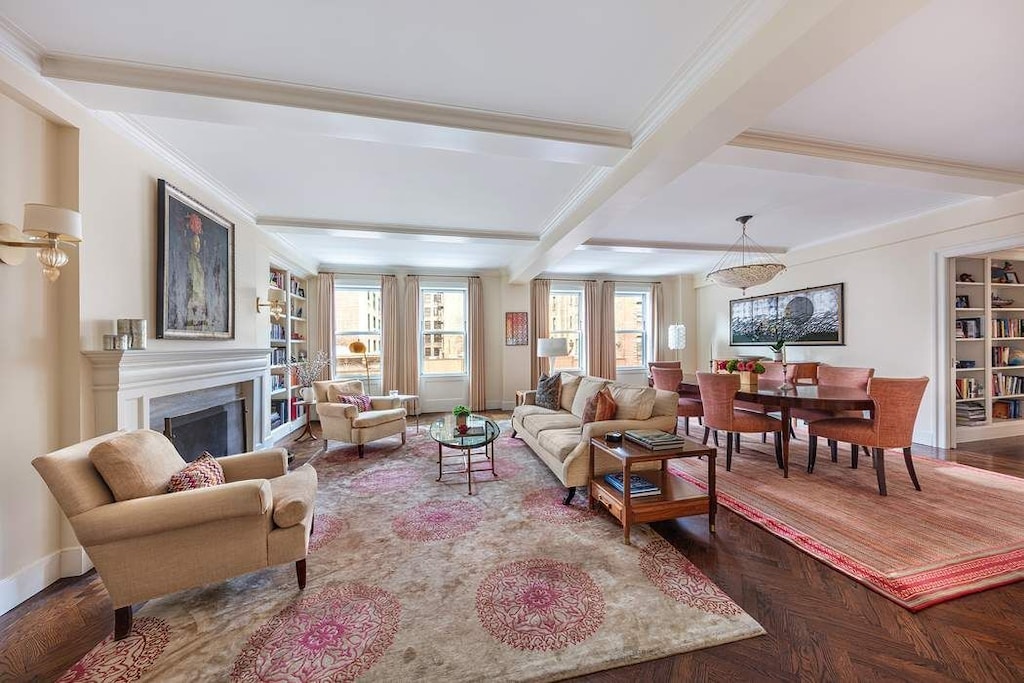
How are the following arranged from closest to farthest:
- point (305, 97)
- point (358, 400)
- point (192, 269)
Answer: point (305, 97)
point (192, 269)
point (358, 400)

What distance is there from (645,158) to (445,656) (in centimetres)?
285

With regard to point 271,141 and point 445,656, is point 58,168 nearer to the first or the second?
point 271,141

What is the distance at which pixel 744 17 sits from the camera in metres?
1.65

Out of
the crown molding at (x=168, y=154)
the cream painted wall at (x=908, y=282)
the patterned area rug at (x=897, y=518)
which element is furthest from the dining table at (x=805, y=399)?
the crown molding at (x=168, y=154)

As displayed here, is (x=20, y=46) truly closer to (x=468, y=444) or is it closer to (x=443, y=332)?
(x=468, y=444)

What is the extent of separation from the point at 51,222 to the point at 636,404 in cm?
361

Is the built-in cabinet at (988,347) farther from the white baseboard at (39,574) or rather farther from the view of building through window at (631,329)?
the white baseboard at (39,574)

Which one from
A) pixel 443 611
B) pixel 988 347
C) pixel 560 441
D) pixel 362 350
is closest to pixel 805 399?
pixel 560 441

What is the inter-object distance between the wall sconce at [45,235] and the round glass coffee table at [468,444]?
7.99 ft

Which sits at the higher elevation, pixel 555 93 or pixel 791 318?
pixel 555 93

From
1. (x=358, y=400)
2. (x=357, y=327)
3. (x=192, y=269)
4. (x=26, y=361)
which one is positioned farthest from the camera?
(x=357, y=327)

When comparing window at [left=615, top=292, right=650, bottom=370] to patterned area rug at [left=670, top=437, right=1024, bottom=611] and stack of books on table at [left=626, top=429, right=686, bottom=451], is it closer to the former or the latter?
patterned area rug at [left=670, top=437, right=1024, bottom=611]

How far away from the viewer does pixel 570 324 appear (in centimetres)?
784

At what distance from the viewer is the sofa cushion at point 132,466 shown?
1.71 metres
